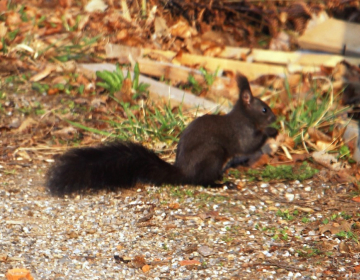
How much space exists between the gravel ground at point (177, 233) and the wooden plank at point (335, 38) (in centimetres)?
295

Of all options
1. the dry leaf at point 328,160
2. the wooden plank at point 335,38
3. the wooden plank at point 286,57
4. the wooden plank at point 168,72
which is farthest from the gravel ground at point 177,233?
the wooden plank at point 335,38

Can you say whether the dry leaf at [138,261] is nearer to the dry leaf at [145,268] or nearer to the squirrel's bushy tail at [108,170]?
the dry leaf at [145,268]

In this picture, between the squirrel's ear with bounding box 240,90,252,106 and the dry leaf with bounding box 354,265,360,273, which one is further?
the squirrel's ear with bounding box 240,90,252,106

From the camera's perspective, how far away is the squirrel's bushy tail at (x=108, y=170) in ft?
12.8

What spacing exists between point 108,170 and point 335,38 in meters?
4.00

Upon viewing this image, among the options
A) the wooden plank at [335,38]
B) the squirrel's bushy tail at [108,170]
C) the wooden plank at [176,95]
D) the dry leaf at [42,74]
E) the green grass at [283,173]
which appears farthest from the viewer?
the wooden plank at [335,38]

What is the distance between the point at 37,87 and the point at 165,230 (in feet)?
9.04

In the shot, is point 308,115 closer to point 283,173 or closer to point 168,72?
point 283,173

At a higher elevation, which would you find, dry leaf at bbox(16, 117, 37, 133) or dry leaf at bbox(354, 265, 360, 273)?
dry leaf at bbox(16, 117, 37, 133)

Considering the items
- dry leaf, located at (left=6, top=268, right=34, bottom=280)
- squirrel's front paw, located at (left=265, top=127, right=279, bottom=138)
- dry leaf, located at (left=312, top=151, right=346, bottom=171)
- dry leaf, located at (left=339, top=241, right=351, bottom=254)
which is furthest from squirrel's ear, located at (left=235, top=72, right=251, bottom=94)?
dry leaf, located at (left=6, top=268, right=34, bottom=280)

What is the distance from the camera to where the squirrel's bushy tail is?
3898 mm

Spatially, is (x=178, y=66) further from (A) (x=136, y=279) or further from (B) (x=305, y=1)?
(A) (x=136, y=279)

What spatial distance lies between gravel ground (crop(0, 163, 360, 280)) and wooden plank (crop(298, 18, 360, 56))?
295 centimetres

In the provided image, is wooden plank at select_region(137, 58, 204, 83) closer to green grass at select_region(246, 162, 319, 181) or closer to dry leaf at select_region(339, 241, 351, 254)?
green grass at select_region(246, 162, 319, 181)
